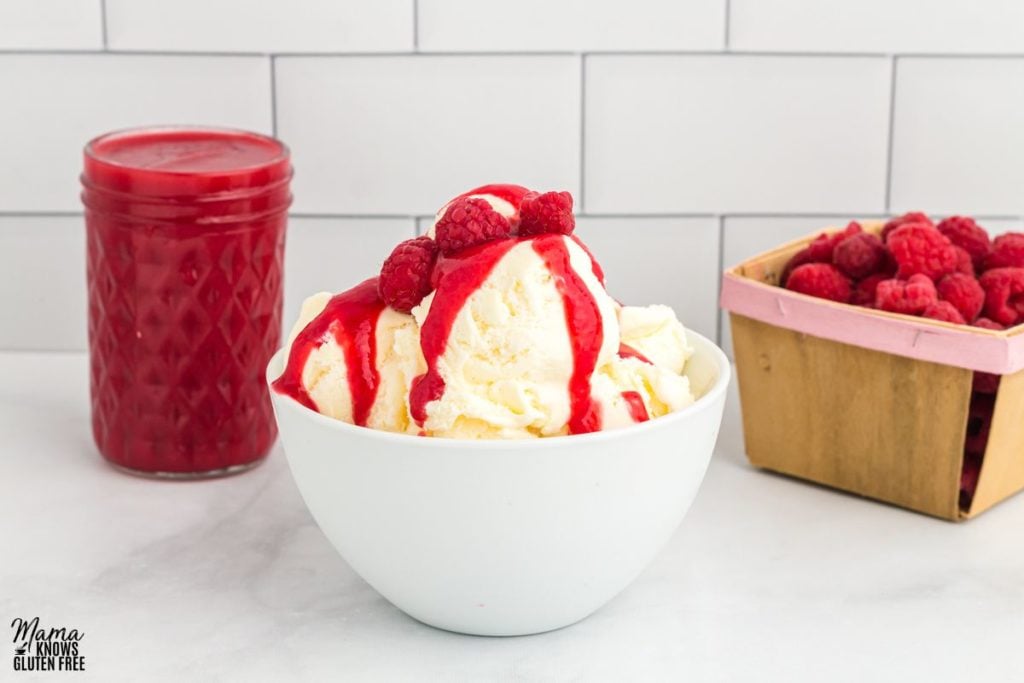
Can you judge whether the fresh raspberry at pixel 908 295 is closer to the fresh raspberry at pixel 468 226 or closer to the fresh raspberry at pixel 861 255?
the fresh raspberry at pixel 861 255

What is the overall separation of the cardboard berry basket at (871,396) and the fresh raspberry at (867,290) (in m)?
0.04

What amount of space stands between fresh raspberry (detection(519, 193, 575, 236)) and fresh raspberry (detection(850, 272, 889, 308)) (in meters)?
0.34

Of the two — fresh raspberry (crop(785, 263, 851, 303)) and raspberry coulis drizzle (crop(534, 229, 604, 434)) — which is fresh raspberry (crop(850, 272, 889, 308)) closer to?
fresh raspberry (crop(785, 263, 851, 303))

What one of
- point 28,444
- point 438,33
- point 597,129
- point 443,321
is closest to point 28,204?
point 28,444

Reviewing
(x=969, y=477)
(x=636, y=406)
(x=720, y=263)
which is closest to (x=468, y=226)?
(x=636, y=406)

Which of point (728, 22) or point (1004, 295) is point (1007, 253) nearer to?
point (1004, 295)

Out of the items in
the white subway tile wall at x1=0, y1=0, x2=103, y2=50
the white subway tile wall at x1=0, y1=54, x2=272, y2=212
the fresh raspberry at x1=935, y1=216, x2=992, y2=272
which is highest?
the white subway tile wall at x1=0, y1=0, x2=103, y2=50

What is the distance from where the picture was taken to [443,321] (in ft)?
2.89

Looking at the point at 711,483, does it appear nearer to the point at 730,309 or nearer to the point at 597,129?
the point at 730,309

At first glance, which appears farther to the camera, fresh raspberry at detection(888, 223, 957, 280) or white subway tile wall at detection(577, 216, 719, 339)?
white subway tile wall at detection(577, 216, 719, 339)

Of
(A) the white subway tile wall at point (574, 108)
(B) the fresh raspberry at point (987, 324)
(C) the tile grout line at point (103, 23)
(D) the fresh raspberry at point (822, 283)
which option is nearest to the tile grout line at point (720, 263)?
(A) the white subway tile wall at point (574, 108)

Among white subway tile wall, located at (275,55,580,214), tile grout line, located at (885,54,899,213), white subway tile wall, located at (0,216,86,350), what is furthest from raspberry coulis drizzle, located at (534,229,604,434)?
white subway tile wall, located at (0,216,86,350)

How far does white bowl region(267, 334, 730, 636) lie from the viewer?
0.83m

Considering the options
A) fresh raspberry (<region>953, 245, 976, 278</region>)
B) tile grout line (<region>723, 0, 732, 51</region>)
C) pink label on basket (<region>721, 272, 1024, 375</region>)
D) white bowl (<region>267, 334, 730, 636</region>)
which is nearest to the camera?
white bowl (<region>267, 334, 730, 636</region>)
